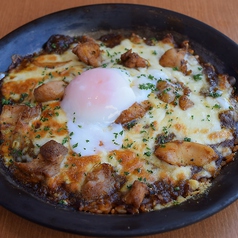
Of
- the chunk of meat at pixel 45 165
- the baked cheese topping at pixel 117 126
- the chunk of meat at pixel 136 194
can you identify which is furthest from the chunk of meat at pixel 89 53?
the chunk of meat at pixel 136 194

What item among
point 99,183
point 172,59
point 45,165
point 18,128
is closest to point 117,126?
point 99,183

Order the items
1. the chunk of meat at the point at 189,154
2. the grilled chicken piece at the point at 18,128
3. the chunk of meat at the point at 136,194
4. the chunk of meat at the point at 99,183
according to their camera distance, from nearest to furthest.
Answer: the chunk of meat at the point at 136,194, the chunk of meat at the point at 99,183, the chunk of meat at the point at 189,154, the grilled chicken piece at the point at 18,128

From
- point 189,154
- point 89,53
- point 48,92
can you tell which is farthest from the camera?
point 89,53

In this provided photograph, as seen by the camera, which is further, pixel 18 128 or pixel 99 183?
pixel 18 128

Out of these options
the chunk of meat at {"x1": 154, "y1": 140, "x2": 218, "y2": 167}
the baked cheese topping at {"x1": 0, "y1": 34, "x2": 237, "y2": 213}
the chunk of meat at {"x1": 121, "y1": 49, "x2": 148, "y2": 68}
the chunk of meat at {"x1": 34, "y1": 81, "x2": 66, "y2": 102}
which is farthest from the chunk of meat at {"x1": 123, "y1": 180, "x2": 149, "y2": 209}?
the chunk of meat at {"x1": 121, "y1": 49, "x2": 148, "y2": 68}

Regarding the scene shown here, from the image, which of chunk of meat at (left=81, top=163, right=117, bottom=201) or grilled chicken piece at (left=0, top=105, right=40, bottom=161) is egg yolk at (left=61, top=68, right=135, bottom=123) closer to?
grilled chicken piece at (left=0, top=105, right=40, bottom=161)

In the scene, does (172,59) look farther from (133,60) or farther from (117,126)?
(117,126)

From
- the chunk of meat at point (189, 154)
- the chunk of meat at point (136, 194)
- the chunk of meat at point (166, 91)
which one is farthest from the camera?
the chunk of meat at point (166, 91)

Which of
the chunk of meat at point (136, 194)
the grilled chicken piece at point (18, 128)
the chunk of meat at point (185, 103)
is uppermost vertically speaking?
the chunk of meat at point (185, 103)

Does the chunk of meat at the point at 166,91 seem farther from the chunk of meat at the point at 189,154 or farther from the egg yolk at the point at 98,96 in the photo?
the chunk of meat at the point at 189,154
